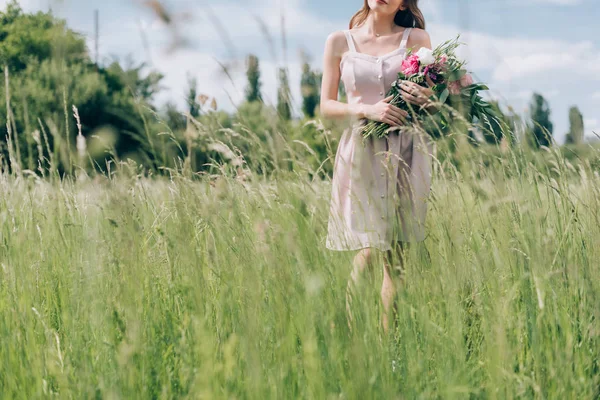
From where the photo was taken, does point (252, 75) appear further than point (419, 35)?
No

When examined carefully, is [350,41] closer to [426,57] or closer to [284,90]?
[426,57]

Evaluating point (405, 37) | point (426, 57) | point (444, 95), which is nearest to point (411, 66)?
point (426, 57)

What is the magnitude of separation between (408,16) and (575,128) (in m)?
1.18

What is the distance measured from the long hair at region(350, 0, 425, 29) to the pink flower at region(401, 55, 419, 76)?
1.58ft

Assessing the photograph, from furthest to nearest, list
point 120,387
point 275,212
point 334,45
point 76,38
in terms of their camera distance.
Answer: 1. point 334,45
2. point 275,212
3. point 76,38
4. point 120,387

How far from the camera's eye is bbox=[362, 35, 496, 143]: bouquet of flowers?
2.75 meters

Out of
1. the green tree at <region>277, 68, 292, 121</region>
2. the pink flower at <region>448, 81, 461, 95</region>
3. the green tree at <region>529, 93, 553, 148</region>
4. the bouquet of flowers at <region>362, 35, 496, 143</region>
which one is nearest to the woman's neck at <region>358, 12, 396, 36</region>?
the bouquet of flowers at <region>362, 35, 496, 143</region>

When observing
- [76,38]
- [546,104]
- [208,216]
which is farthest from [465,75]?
[76,38]

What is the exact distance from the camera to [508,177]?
2510 millimetres

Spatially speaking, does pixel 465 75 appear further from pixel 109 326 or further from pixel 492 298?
pixel 109 326

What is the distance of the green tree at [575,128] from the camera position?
225cm

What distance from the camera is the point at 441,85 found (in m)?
2.80

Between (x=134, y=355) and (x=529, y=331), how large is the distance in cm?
117

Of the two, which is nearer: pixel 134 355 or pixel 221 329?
pixel 134 355
